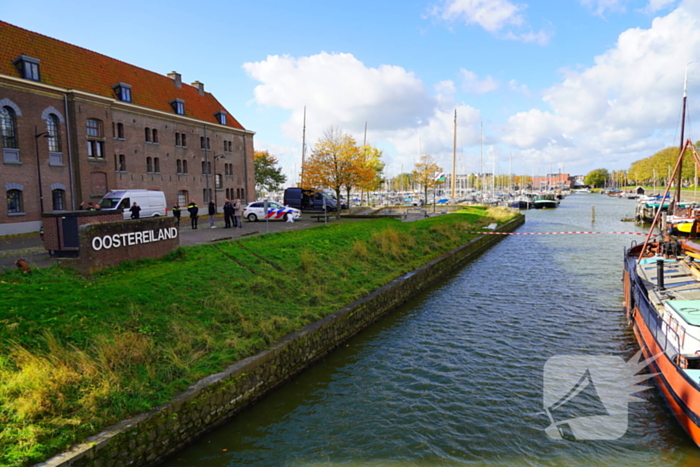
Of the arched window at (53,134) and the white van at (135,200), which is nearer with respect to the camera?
the white van at (135,200)

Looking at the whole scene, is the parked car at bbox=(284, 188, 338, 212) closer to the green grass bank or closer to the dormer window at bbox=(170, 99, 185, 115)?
the dormer window at bbox=(170, 99, 185, 115)

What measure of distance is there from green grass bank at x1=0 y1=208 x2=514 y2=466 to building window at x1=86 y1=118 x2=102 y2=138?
22.3 meters

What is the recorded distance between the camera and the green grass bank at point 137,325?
587cm

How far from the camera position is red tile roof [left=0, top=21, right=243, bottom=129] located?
94.8 ft

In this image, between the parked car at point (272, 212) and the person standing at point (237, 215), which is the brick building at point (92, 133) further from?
the person standing at point (237, 215)

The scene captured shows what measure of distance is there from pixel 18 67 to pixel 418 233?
26.1m

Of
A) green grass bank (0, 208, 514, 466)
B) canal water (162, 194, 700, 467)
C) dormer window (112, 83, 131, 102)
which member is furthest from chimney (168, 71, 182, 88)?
canal water (162, 194, 700, 467)

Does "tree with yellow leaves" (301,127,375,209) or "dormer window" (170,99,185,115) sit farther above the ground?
"dormer window" (170,99,185,115)

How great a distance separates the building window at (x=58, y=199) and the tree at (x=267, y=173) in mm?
40137

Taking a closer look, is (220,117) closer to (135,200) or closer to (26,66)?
(26,66)

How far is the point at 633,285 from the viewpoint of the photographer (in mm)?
13016

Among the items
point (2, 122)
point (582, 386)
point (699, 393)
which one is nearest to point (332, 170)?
point (2, 122)

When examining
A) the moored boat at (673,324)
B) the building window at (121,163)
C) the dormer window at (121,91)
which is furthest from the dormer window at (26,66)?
the moored boat at (673,324)

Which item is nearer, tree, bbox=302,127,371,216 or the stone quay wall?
the stone quay wall
